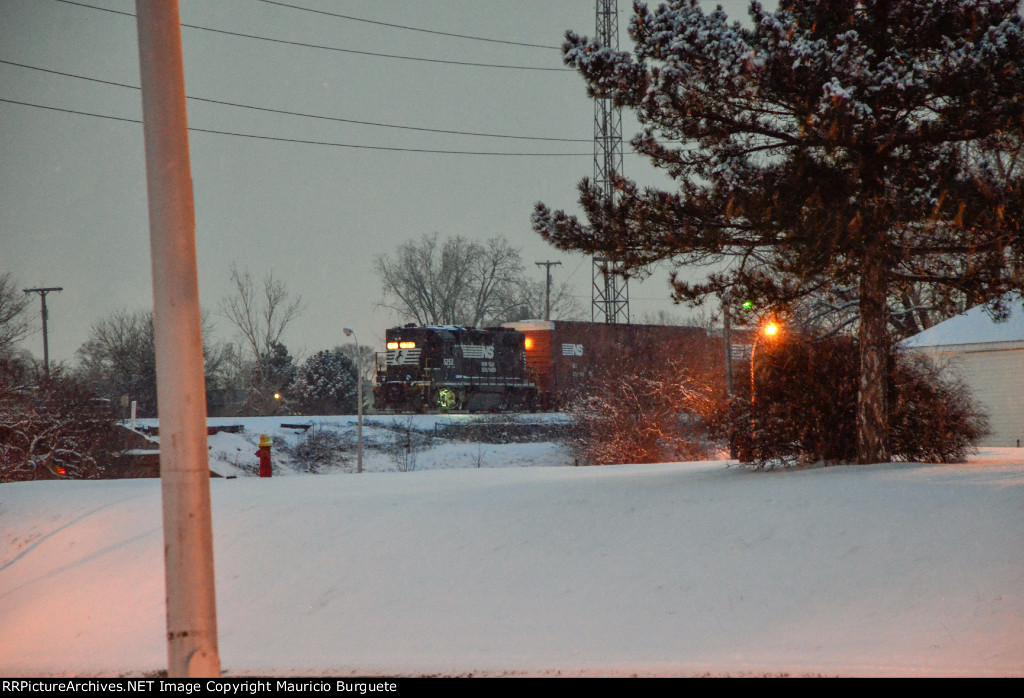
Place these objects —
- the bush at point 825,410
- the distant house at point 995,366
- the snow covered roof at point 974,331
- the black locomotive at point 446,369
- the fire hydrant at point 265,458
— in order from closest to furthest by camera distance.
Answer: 1. the bush at point 825,410
2. the fire hydrant at point 265,458
3. the distant house at point 995,366
4. the snow covered roof at point 974,331
5. the black locomotive at point 446,369

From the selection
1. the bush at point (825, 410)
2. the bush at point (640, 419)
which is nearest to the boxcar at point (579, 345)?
the bush at point (640, 419)

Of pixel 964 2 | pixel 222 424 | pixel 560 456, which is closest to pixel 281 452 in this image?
pixel 222 424

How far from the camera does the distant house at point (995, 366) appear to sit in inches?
1123

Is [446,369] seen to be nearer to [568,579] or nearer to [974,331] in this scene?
[974,331]

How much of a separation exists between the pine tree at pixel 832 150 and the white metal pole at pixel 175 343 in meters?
8.76

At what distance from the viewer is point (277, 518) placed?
1299 cm

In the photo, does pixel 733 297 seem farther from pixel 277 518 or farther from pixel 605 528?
pixel 277 518

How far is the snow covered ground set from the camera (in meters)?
8.00

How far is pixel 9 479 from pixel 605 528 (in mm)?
20325

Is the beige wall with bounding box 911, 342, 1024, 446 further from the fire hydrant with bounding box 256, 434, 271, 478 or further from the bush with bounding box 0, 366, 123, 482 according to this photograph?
the bush with bounding box 0, 366, 123, 482

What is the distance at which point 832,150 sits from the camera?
12.8 meters

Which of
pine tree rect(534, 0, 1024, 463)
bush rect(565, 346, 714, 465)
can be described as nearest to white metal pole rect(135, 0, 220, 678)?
pine tree rect(534, 0, 1024, 463)

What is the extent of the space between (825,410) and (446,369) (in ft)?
103

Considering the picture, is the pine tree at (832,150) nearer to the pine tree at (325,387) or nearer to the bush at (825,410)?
the bush at (825,410)
